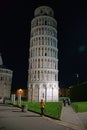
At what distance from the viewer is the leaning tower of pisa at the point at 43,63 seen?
125 meters

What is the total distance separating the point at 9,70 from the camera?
172 meters

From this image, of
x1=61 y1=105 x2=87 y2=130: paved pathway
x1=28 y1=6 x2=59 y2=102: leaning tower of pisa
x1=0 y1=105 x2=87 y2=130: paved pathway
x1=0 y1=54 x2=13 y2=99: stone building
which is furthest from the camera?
x1=0 y1=54 x2=13 y2=99: stone building

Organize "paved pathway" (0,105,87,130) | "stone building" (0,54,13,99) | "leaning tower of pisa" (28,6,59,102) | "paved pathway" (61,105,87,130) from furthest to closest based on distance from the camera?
"stone building" (0,54,13,99), "leaning tower of pisa" (28,6,59,102), "paved pathway" (61,105,87,130), "paved pathway" (0,105,87,130)

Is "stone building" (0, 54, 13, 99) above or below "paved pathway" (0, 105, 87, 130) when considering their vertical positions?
above

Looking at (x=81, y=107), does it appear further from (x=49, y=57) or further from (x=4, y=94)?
(x=4, y=94)

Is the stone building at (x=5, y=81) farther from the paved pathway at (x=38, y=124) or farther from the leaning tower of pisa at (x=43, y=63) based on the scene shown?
the paved pathway at (x=38, y=124)

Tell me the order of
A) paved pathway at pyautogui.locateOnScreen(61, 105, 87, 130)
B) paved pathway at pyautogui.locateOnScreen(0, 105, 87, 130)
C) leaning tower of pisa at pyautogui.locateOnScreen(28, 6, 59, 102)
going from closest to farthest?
paved pathway at pyautogui.locateOnScreen(0, 105, 87, 130)
paved pathway at pyautogui.locateOnScreen(61, 105, 87, 130)
leaning tower of pisa at pyautogui.locateOnScreen(28, 6, 59, 102)

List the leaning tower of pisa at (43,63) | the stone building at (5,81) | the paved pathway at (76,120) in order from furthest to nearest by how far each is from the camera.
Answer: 1. the stone building at (5,81)
2. the leaning tower of pisa at (43,63)
3. the paved pathway at (76,120)

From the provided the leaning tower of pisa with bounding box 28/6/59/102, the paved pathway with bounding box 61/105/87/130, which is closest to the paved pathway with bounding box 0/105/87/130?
the paved pathway with bounding box 61/105/87/130

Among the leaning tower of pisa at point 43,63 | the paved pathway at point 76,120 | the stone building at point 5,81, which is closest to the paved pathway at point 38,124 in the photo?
the paved pathway at point 76,120

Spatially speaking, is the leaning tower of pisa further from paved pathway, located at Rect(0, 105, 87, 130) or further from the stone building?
paved pathway, located at Rect(0, 105, 87, 130)

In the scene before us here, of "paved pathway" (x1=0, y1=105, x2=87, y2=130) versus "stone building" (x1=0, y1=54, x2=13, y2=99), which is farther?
"stone building" (x1=0, y1=54, x2=13, y2=99)

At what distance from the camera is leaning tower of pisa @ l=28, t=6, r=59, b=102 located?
125 meters

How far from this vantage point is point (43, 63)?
4961 inches
